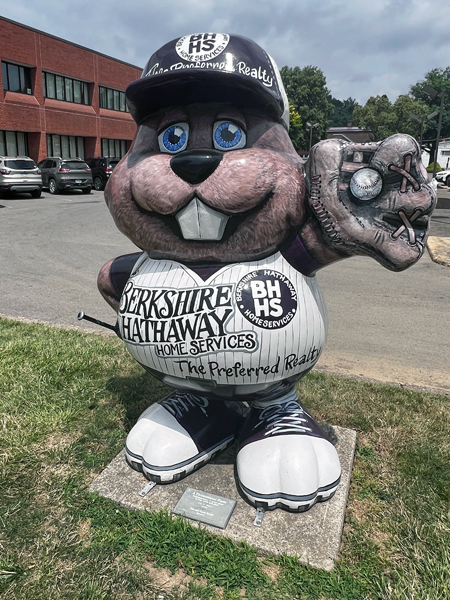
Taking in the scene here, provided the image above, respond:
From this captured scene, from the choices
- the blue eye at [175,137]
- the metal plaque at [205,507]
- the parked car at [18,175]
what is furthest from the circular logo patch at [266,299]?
the parked car at [18,175]

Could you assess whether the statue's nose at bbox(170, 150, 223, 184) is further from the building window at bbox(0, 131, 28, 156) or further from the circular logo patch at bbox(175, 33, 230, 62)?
the building window at bbox(0, 131, 28, 156)

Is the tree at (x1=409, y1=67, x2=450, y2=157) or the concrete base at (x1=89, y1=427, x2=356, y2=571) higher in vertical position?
the tree at (x1=409, y1=67, x2=450, y2=157)

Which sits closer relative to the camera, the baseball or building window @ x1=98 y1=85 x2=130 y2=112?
the baseball

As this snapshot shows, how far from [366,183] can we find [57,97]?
2547 cm

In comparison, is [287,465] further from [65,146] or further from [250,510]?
[65,146]

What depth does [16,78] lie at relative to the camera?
22.0 m

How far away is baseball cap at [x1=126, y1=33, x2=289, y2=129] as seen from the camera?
201 centimetres

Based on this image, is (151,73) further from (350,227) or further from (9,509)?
(9,509)

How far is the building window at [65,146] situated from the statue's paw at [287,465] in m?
24.3

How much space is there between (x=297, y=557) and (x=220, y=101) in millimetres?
1964

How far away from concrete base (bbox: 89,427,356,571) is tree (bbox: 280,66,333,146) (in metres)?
54.9

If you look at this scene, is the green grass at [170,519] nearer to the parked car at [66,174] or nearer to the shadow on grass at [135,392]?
the shadow on grass at [135,392]

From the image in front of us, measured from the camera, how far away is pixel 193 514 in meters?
2.28

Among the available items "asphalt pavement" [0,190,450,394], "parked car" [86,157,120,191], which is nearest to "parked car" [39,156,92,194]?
"parked car" [86,157,120,191]
